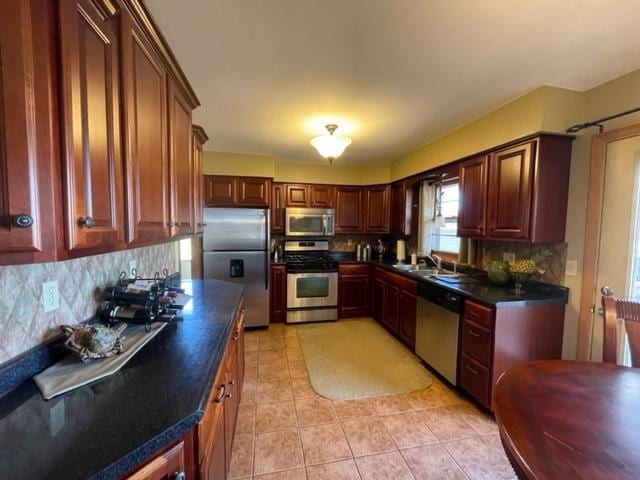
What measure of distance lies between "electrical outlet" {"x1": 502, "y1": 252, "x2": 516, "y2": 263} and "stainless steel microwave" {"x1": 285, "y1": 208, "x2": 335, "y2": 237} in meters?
2.26

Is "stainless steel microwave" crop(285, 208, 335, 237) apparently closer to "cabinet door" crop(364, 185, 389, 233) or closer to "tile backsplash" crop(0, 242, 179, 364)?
"cabinet door" crop(364, 185, 389, 233)

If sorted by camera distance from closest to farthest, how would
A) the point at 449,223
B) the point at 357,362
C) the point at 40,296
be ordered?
the point at 40,296 → the point at 357,362 → the point at 449,223

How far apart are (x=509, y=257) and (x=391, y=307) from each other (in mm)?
1494

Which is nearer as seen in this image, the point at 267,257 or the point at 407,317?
the point at 407,317

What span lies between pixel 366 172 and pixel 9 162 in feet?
14.0

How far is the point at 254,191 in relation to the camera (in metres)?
3.88

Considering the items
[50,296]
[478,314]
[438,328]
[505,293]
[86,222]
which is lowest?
[438,328]

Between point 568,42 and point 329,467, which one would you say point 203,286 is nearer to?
point 329,467

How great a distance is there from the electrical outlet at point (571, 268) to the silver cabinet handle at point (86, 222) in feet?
9.52

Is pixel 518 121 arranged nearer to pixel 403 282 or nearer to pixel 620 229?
pixel 620 229

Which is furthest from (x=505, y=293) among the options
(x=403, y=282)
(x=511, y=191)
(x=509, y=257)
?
(x=403, y=282)

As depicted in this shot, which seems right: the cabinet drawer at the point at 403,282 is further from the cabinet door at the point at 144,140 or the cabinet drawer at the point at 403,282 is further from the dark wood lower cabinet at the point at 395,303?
the cabinet door at the point at 144,140

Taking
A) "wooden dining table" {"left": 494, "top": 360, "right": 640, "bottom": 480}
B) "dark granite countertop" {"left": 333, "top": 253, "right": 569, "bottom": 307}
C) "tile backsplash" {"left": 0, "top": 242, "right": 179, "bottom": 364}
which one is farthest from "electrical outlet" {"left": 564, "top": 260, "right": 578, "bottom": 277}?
"tile backsplash" {"left": 0, "top": 242, "right": 179, "bottom": 364}

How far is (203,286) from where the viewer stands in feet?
8.30
